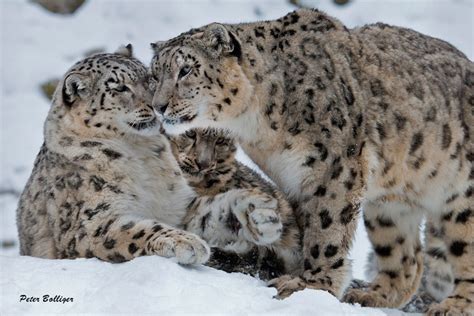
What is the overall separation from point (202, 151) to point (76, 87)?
4.15ft

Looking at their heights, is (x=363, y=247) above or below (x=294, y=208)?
below

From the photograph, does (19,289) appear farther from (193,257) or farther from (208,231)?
(208,231)

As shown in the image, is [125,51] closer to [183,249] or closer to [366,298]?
[183,249]

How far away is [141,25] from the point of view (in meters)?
21.6

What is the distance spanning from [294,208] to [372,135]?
87cm

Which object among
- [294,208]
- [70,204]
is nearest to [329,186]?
[294,208]

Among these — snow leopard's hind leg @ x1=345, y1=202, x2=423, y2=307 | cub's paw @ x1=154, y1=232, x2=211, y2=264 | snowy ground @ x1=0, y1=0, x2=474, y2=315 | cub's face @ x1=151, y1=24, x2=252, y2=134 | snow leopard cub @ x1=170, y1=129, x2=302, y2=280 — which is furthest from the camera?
snowy ground @ x1=0, y1=0, x2=474, y2=315

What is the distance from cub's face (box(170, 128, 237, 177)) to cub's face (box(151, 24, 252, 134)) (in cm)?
70

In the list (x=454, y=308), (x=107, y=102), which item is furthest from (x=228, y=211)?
(x=454, y=308)

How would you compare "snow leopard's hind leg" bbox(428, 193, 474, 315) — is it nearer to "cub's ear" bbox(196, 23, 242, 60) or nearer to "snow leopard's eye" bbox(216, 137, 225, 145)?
"snow leopard's eye" bbox(216, 137, 225, 145)

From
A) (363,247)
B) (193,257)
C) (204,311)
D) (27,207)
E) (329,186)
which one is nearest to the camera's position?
(204,311)

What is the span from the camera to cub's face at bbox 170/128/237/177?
10.2 metres

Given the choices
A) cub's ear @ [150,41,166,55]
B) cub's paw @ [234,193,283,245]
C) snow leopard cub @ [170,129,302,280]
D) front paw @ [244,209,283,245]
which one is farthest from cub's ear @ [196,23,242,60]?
front paw @ [244,209,283,245]

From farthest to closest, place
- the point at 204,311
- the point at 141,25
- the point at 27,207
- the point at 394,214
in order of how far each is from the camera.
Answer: the point at 141,25
the point at 394,214
the point at 27,207
the point at 204,311
